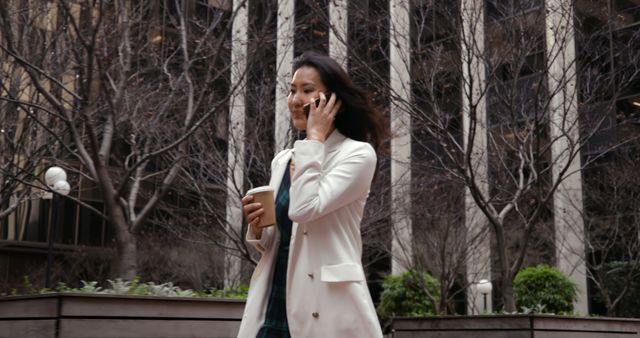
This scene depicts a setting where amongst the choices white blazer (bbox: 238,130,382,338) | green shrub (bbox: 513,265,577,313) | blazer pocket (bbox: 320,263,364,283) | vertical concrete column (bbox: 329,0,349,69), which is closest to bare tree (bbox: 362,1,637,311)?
vertical concrete column (bbox: 329,0,349,69)

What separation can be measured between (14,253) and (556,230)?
878 inches

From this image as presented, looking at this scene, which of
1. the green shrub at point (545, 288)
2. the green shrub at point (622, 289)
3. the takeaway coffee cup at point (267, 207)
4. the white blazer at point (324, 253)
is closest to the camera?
the white blazer at point (324, 253)

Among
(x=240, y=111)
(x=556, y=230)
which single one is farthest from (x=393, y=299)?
(x=240, y=111)

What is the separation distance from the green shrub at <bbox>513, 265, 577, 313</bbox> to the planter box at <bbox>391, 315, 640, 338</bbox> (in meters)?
10.3

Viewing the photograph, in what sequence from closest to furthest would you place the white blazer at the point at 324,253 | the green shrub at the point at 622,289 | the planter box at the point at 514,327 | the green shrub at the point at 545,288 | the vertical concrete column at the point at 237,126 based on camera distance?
the white blazer at the point at 324,253
the planter box at the point at 514,327
the vertical concrete column at the point at 237,126
the green shrub at the point at 545,288
the green shrub at the point at 622,289

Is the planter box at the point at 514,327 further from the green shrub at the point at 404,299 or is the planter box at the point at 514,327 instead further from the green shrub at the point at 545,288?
the green shrub at the point at 404,299

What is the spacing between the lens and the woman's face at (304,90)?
2982mm

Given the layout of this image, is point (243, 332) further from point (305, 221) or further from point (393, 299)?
point (393, 299)

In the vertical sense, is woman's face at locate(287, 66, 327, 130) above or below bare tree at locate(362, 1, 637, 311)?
below

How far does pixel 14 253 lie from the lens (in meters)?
34.6

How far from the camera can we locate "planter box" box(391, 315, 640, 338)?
9289 millimetres

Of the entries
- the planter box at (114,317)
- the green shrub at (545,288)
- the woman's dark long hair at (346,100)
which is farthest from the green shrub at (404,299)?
the woman's dark long hair at (346,100)

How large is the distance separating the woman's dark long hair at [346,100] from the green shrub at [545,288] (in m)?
19.3

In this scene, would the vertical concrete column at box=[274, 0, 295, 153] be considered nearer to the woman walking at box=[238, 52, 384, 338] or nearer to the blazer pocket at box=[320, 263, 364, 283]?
the woman walking at box=[238, 52, 384, 338]
